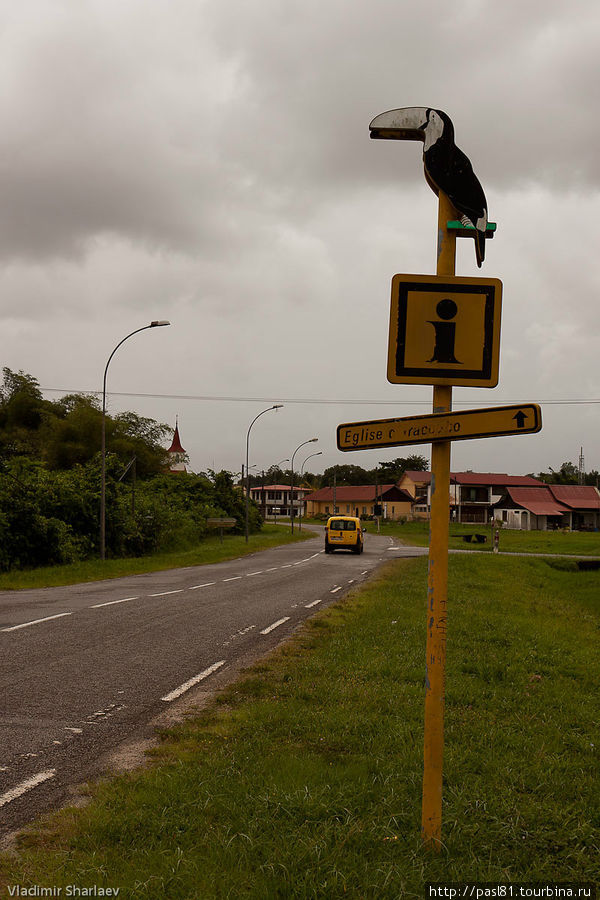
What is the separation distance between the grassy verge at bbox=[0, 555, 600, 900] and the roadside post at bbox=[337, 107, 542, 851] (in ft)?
1.50

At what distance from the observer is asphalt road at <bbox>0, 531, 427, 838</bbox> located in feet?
17.3

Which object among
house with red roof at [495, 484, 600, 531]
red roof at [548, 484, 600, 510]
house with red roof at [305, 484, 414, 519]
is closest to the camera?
house with red roof at [495, 484, 600, 531]

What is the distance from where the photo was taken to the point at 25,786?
4797mm

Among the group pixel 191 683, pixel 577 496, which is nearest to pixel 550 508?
pixel 577 496

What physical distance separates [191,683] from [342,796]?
391cm

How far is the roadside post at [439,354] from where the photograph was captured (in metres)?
3.68

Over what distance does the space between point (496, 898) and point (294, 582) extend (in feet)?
59.6

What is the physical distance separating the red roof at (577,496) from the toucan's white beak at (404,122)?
310 ft

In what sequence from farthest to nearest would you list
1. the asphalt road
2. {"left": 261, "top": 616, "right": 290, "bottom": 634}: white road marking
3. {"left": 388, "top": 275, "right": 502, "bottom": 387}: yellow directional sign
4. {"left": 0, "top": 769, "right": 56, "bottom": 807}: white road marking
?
{"left": 261, "top": 616, "right": 290, "bottom": 634}: white road marking
the asphalt road
{"left": 0, "top": 769, "right": 56, "bottom": 807}: white road marking
{"left": 388, "top": 275, "right": 502, "bottom": 387}: yellow directional sign

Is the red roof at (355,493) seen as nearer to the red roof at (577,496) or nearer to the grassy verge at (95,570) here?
the red roof at (577,496)

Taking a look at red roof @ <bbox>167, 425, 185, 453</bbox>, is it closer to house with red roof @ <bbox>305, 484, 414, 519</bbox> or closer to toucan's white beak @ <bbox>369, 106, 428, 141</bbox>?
house with red roof @ <bbox>305, 484, 414, 519</bbox>

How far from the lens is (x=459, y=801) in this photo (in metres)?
4.27

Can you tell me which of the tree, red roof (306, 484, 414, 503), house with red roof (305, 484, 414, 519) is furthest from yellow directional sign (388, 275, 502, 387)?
the tree

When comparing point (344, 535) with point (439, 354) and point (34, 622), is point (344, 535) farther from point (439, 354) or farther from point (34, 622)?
point (439, 354)
